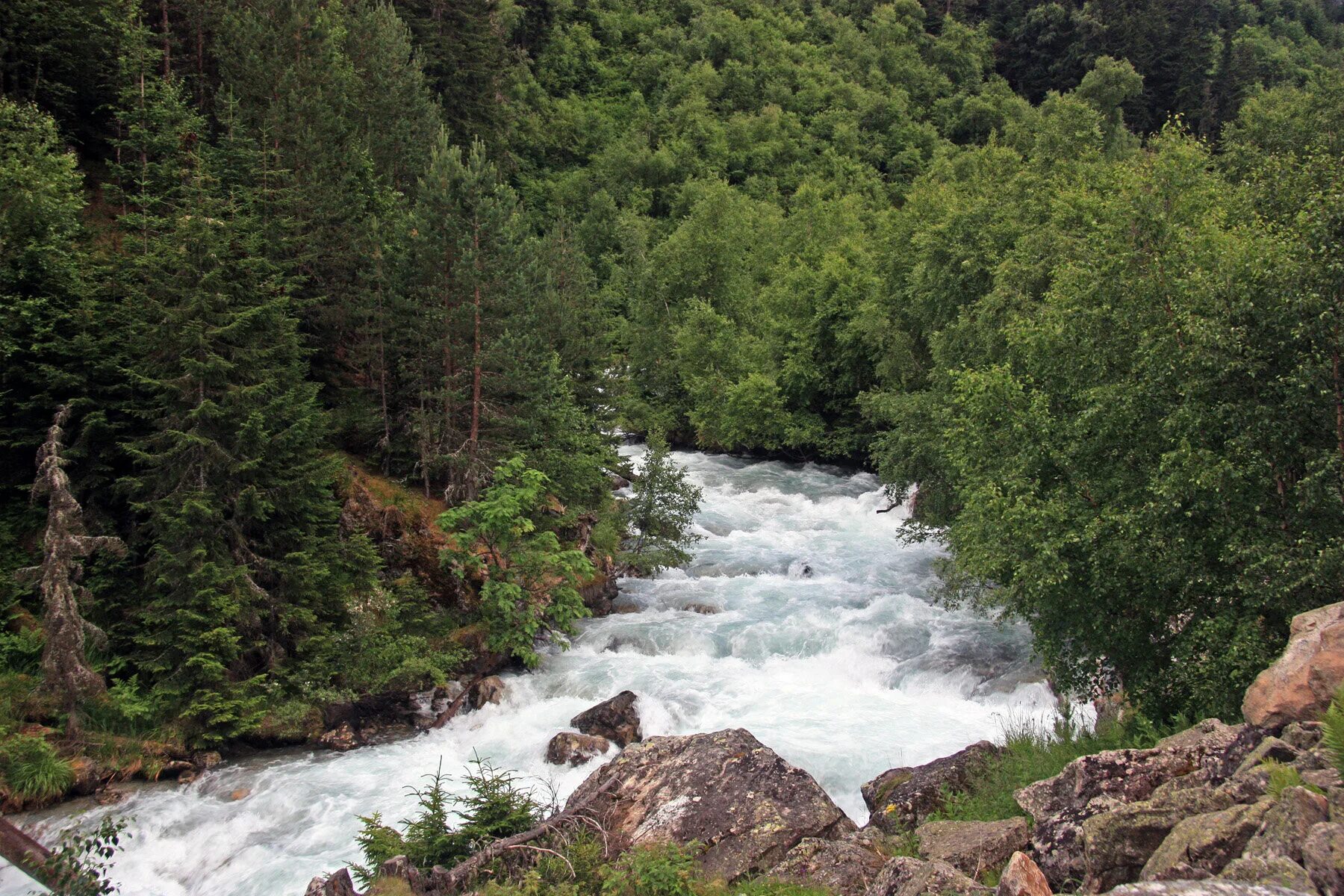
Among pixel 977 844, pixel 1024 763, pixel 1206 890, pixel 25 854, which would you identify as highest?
pixel 1206 890

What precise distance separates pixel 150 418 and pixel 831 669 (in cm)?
1617

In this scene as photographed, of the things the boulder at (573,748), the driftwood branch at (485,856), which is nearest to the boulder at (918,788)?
the driftwood branch at (485,856)

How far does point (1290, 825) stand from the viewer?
6270 millimetres

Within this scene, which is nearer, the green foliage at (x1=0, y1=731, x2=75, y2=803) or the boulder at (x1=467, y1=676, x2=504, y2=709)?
the green foliage at (x1=0, y1=731, x2=75, y2=803)

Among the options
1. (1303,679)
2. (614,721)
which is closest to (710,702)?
(614,721)

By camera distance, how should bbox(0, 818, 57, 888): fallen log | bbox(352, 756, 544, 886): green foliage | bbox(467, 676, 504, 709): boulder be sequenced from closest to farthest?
bbox(0, 818, 57, 888): fallen log → bbox(352, 756, 544, 886): green foliage → bbox(467, 676, 504, 709): boulder

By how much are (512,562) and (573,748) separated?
528 cm

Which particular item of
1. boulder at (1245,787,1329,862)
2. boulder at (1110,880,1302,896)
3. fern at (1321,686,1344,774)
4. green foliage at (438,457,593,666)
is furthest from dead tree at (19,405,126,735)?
fern at (1321,686,1344,774)

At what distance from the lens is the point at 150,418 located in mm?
17578

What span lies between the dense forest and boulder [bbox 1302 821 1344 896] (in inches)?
230

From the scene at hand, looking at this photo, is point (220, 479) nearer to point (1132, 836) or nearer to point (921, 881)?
point (921, 881)

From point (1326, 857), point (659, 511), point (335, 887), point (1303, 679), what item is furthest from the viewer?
point (659, 511)

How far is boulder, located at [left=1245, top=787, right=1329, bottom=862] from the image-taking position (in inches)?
241

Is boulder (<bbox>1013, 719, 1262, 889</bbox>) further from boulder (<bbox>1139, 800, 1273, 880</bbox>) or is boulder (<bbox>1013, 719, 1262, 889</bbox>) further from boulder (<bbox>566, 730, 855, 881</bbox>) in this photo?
boulder (<bbox>566, 730, 855, 881</bbox>)
